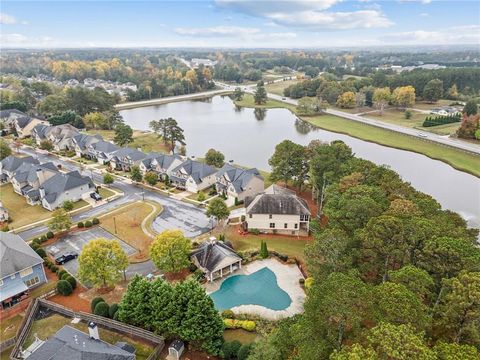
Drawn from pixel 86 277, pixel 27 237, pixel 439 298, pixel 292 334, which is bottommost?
pixel 27 237

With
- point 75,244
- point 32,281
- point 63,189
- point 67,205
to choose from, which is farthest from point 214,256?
point 63,189

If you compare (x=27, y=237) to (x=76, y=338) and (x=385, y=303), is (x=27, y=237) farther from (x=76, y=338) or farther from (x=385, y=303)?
(x=385, y=303)

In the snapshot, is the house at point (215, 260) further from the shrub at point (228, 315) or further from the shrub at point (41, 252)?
the shrub at point (41, 252)

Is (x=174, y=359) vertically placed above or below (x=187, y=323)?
below

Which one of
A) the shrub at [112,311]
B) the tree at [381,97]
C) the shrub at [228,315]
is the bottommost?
the shrub at [228,315]

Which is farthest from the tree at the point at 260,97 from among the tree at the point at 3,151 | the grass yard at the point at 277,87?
the tree at the point at 3,151

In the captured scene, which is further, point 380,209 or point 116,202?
point 116,202

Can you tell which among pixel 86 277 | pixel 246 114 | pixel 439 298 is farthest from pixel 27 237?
pixel 246 114
